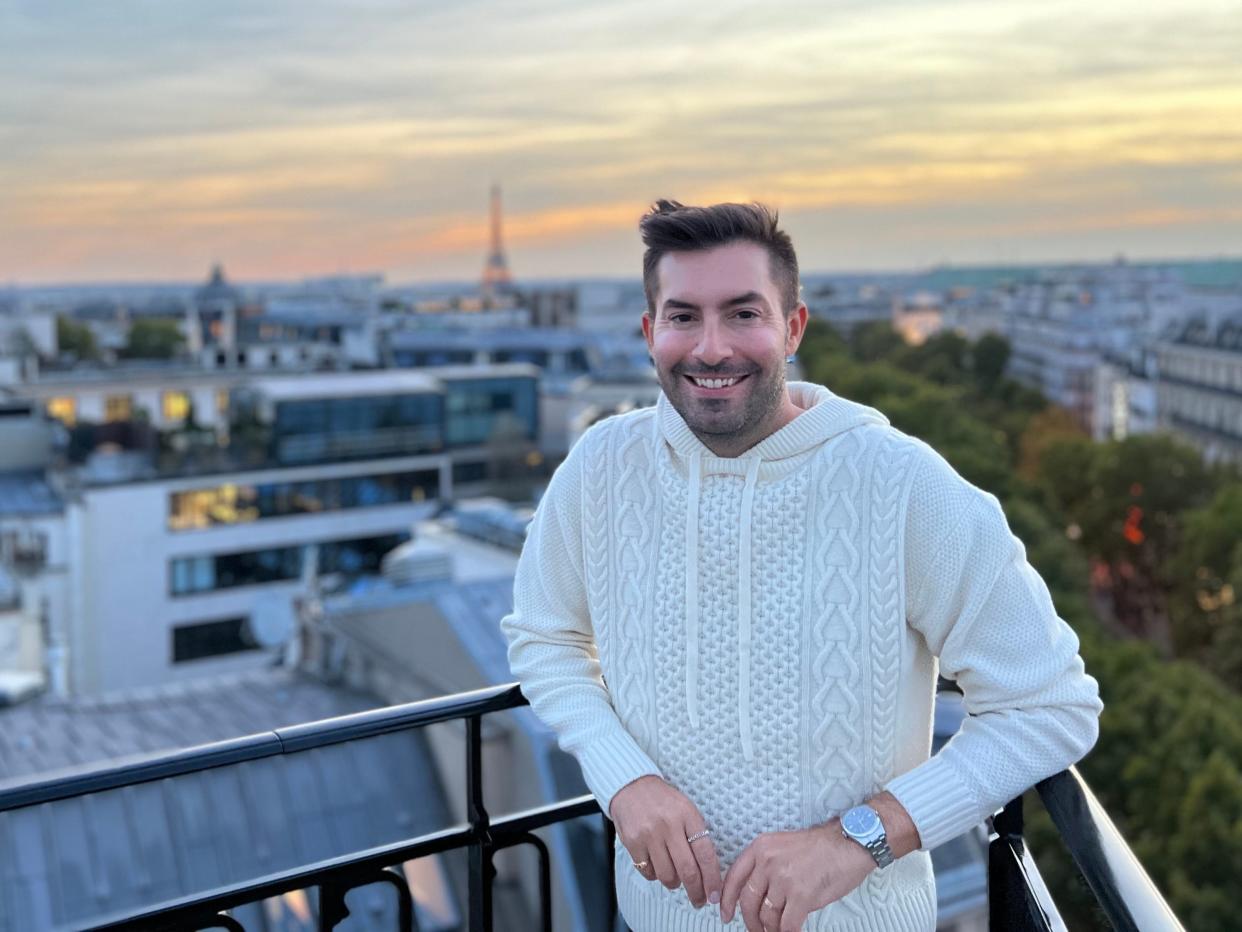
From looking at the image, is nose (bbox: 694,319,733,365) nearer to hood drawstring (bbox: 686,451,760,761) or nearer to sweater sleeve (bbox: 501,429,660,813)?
hood drawstring (bbox: 686,451,760,761)

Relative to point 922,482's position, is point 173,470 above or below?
below

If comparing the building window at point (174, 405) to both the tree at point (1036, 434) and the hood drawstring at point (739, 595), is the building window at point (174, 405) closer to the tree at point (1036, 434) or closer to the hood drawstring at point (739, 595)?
the tree at point (1036, 434)

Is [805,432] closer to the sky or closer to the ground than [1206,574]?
closer to the sky

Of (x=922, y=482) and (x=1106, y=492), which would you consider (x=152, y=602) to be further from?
(x=922, y=482)

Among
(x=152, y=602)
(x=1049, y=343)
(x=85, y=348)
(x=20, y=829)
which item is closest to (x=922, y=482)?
(x=20, y=829)

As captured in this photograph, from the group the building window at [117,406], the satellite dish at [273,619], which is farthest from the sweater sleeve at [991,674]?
the building window at [117,406]

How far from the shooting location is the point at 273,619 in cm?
3250

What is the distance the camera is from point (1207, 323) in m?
65.2

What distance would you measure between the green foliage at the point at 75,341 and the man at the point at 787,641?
A: 378 ft

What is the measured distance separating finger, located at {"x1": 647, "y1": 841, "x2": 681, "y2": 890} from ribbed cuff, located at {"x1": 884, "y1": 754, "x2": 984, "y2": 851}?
47cm

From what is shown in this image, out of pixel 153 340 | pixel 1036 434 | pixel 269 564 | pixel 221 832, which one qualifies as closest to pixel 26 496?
pixel 269 564

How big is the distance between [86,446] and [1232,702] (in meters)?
34.7

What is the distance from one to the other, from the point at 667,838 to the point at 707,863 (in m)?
0.09

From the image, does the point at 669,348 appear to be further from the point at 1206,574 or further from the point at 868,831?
the point at 1206,574
